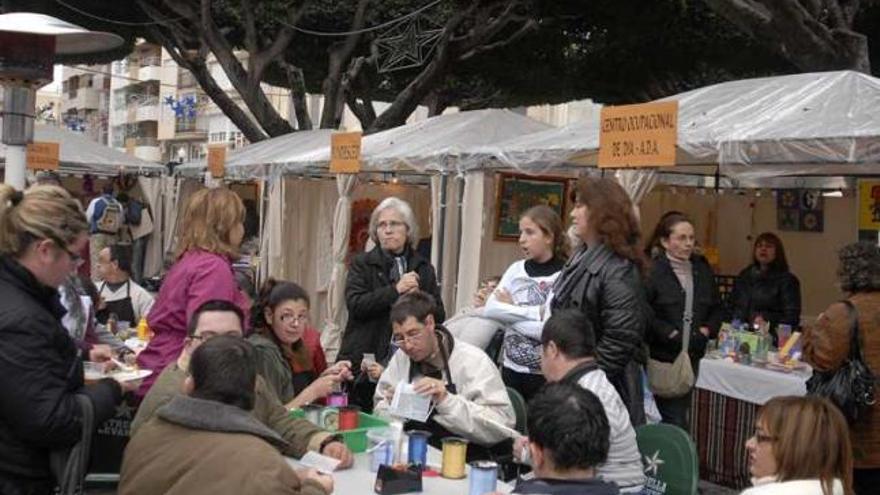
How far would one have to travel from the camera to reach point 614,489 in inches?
98.6

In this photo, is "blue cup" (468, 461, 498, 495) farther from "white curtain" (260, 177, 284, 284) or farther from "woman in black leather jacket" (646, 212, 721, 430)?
"white curtain" (260, 177, 284, 284)

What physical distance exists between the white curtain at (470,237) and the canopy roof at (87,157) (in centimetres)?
923

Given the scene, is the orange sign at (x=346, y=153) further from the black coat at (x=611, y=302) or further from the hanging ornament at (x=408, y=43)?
the hanging ornament at (x=408, y=43)

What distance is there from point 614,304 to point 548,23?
44.3 ft

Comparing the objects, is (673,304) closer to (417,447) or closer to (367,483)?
(417,447)

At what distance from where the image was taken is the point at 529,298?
489 cm

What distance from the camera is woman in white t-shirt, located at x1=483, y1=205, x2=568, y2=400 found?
15.6ft

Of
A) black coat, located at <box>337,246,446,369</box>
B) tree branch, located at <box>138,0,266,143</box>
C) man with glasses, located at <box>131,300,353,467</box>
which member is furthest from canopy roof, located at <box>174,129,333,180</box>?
man with glasses, located at <box>131,300,353,467</box>

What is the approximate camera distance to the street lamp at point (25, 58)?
13.3ft

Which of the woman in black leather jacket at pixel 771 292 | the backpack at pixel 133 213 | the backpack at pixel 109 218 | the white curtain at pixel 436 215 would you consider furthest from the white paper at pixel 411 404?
the backpack at pixel 133 213

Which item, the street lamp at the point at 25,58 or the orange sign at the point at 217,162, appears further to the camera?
the orange sign at the point at 217,162

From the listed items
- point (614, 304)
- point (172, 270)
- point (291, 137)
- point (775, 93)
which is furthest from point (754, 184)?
point (172, 270)

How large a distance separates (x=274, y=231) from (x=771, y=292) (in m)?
5.88

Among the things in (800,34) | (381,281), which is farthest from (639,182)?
(800,34)
